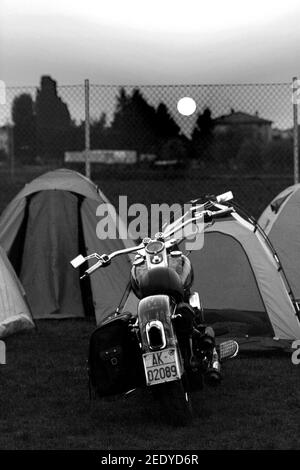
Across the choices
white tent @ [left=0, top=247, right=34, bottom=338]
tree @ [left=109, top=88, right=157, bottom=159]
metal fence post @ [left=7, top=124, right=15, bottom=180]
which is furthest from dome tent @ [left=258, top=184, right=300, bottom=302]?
metal fence post @ [left=7, top=124, right=15, bottom=180]

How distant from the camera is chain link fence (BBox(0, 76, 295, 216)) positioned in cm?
1145

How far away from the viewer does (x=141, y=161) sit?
39.3 feet

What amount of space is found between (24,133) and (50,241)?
3944 millimetres

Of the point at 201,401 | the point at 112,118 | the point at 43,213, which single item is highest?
the point at 112,118

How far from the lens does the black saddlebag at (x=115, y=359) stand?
536 centimetres

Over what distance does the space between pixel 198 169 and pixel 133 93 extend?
53.5 inches

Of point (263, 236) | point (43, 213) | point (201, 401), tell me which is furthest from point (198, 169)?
point (201, 401)

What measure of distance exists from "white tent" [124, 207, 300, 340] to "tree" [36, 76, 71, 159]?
3.89m

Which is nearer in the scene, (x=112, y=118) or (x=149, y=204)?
A: (x=149, y=204)

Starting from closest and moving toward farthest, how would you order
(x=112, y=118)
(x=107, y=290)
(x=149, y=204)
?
(x=107, y=290), (x=149, y=204), (x=112, y=118)

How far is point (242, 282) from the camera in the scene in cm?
832

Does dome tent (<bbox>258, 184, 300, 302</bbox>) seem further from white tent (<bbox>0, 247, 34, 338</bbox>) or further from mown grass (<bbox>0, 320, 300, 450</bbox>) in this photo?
white tent (<bbox>0, 247, 34, 338</bbox>)

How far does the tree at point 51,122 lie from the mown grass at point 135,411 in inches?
192

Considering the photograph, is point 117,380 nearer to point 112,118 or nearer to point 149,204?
point 149,204
